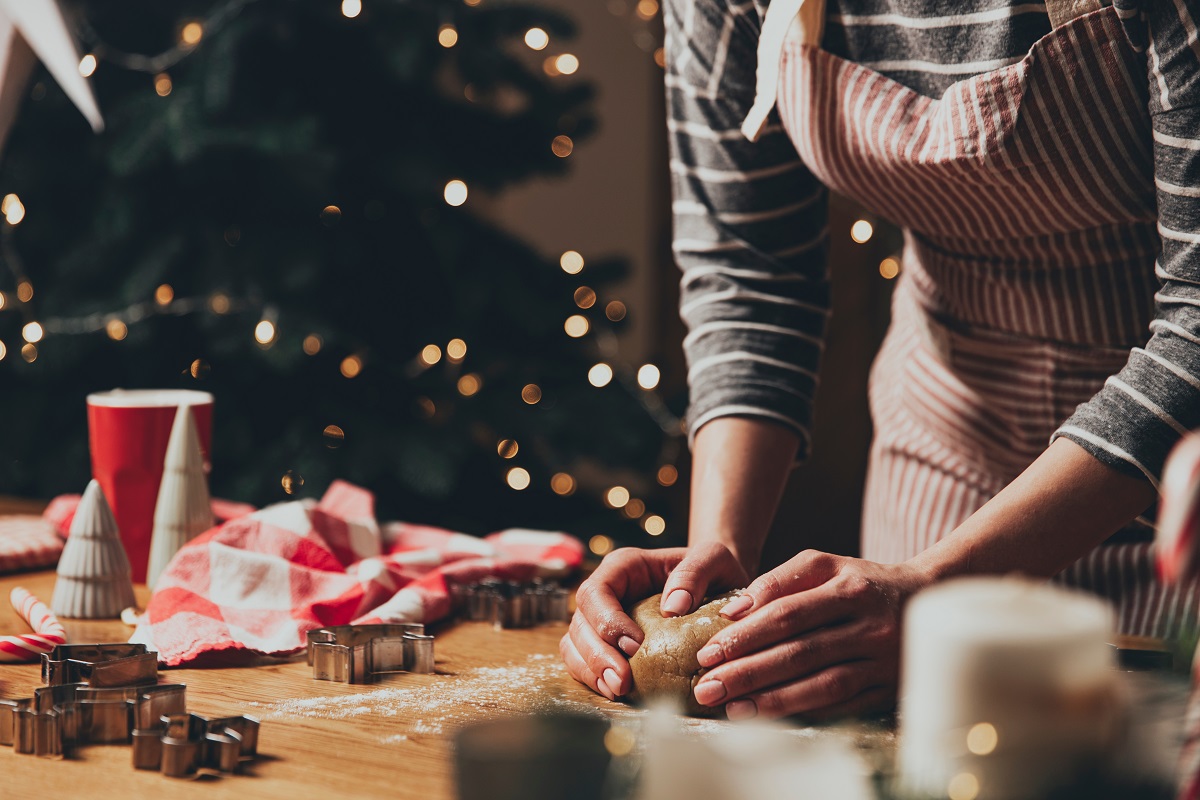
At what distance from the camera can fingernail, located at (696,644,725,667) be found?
2.76ft

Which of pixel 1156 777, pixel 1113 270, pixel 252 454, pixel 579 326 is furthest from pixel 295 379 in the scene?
pixel 1156 777

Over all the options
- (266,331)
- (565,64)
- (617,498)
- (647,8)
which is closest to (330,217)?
(266,331)

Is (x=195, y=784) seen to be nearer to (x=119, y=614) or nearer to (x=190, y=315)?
(x=119, y=614)

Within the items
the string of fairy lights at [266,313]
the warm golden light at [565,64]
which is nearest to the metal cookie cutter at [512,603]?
the string of fairy lights at [266,313]

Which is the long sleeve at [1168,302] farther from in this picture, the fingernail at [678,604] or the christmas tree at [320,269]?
the christmas tree at [320,269]

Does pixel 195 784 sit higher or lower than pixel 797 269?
lower

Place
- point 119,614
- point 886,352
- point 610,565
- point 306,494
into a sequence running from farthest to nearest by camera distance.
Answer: point 306,494, point 886,352, point 119,614, point 610,565

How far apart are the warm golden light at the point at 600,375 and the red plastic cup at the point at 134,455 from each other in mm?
1145

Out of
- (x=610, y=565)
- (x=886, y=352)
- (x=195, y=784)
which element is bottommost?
(x=195, y=784)

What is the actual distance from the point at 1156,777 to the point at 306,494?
67.1 inches

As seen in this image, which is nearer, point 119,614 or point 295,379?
point 119,614

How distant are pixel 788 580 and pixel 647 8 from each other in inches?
97.3

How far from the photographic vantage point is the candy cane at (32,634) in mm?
942

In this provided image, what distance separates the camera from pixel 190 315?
219cm
